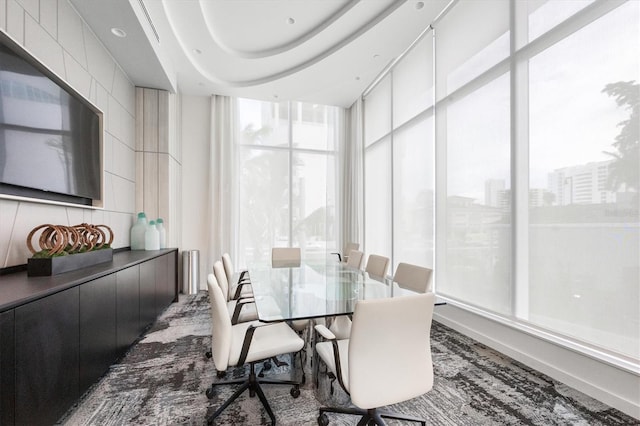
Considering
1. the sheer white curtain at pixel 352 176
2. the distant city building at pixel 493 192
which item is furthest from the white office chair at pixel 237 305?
the sheer white curtain at pixel 352 176

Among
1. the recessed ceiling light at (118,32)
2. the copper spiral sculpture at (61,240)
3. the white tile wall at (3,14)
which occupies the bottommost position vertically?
the copper spiral sculpture at (61,240)

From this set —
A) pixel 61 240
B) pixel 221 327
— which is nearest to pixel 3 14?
pixel 61 240

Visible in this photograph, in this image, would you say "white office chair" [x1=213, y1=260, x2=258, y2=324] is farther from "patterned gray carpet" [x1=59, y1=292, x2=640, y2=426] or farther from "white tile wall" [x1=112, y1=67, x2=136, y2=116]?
"white tile wall" [x1=112, y1=67, x2=136, y2=116]

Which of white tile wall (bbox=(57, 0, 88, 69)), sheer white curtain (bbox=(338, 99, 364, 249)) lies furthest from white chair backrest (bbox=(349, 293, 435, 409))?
sheer white curtain (bbox=(338, 99, 364, 249))

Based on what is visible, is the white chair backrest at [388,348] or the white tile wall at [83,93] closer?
the white chair backrest at [388,348]

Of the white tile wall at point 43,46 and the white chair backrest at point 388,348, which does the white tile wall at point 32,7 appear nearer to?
the white tile wall at point 43,46

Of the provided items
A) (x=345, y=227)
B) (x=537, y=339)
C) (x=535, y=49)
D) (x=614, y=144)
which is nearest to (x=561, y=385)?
(x=537, y=339)

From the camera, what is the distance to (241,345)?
184 centimetres

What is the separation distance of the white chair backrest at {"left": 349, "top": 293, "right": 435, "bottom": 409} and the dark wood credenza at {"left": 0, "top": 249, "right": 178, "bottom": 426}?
162 cm

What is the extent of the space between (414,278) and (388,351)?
4.03 feet

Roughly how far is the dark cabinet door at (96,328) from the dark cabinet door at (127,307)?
10 cm

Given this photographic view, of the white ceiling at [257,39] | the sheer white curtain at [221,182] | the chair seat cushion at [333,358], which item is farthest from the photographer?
the sheer white curtain at [221,182]

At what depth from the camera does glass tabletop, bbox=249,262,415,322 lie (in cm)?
182

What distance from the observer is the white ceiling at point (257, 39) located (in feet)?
10.6
